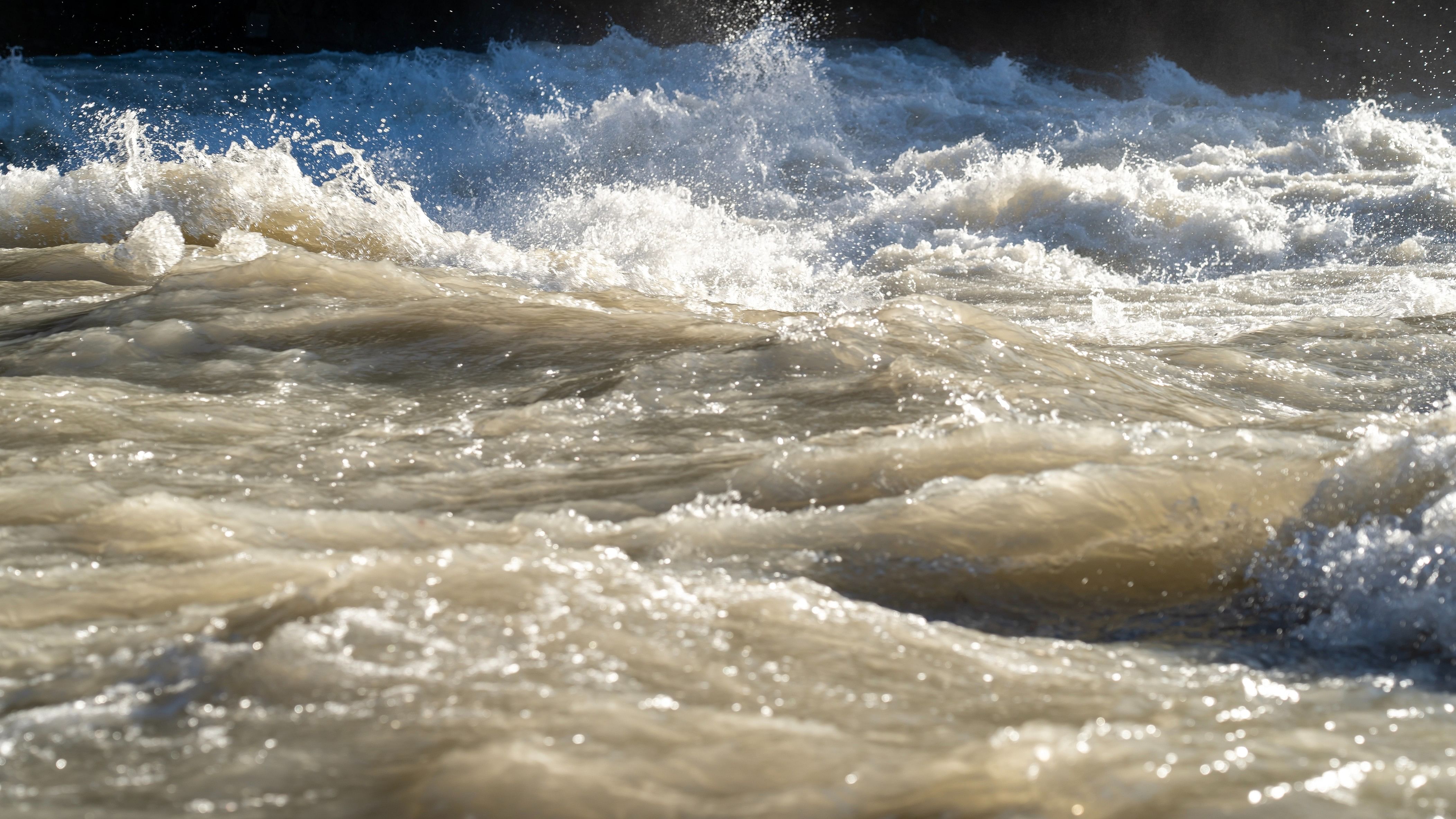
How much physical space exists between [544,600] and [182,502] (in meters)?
0.73

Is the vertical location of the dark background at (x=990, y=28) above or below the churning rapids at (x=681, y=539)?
above

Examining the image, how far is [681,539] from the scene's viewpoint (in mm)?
1652

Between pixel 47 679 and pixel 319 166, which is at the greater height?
pixel 319 166

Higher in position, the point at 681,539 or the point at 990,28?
the point at 990,28

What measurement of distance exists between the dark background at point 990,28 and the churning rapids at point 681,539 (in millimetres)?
7816

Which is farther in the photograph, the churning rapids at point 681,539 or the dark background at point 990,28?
the dark background at point 990,28

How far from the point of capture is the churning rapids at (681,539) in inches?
44.6

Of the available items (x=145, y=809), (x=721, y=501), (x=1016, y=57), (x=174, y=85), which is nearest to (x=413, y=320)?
(x=721, y=501)

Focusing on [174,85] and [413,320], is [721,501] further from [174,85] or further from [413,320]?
[174,85]

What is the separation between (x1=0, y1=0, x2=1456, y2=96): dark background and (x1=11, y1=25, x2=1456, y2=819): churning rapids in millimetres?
7816

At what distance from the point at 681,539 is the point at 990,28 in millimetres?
14117

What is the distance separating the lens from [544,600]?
1.41m

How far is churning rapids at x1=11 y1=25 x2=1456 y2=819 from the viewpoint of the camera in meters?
1.13

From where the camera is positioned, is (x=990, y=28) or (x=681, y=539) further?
(x=990, y=28)
